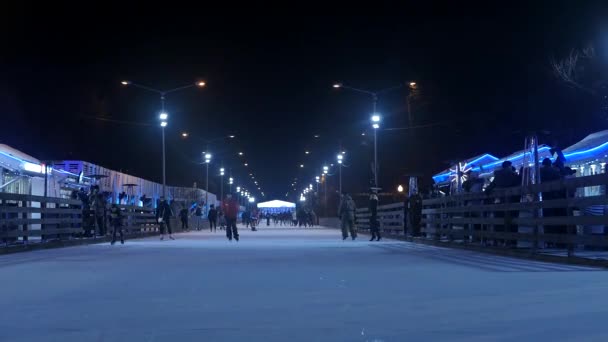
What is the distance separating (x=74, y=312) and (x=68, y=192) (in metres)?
29.9

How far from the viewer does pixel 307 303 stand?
310 inches

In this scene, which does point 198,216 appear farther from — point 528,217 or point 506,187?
point 528,217

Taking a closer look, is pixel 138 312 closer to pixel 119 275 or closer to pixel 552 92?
pixel 119 275

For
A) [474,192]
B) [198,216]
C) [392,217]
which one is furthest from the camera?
[198,216]

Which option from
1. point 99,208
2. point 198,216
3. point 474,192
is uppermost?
point 474,192

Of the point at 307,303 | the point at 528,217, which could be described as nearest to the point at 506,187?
the point at 528,217

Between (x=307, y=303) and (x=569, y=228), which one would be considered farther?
(x=569, y=228)

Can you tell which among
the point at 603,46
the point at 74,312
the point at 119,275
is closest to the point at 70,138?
the point at 603,46

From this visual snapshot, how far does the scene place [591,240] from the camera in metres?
12.3

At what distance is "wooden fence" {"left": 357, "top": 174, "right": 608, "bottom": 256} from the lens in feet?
42.0

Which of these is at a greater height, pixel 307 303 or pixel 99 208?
pixel 99 208

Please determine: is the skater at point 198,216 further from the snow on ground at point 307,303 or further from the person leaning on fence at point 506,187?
the snow on ground at point 307,303

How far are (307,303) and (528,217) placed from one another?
29.3ft

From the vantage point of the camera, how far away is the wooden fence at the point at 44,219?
64.3 ft
